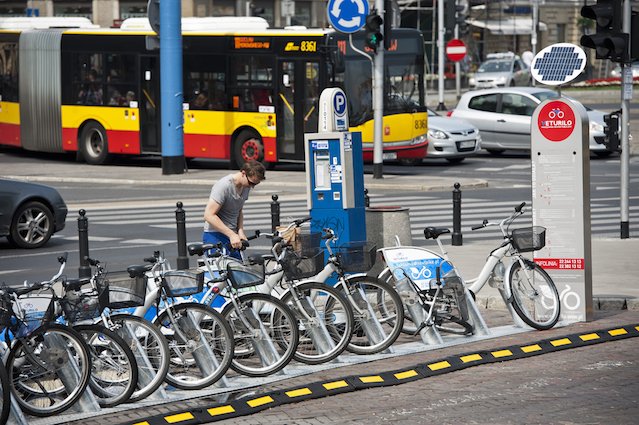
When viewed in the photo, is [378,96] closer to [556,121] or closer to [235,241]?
[556,121]

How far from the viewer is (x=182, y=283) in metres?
9.75

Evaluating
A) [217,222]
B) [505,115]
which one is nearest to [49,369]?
[217,222]

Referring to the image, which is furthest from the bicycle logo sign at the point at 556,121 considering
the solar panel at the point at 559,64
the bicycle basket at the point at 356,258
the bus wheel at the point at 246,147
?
the bus wheel at the point at 246,147

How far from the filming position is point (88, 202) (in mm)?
24281

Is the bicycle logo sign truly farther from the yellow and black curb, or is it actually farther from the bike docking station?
the yellow and black curb

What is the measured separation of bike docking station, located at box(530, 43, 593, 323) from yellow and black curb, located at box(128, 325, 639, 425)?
623 millimetres

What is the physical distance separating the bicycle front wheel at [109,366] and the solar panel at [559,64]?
5404 mm

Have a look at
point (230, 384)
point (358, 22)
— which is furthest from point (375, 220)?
point (358, 22)

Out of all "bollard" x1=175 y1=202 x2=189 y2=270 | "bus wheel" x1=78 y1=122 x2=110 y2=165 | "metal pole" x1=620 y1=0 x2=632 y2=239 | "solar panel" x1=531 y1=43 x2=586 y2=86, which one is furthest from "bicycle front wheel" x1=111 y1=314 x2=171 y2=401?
"bus wheel" x1=78 y1=122 x2=110 y2=165

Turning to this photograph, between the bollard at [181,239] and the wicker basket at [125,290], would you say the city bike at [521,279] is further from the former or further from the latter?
the bollard at [181,239]

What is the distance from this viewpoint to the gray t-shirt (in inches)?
465

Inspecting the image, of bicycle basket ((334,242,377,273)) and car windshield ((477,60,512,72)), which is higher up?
car windshield ((477,60,512,72))

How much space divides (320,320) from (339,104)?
9.31ft

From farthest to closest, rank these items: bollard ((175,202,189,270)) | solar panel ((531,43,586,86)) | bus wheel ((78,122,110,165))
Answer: bus wheel ((78,122,110,165)) → bollard ((175,202,189,270)) → solar panel ((531,43,586,86))
